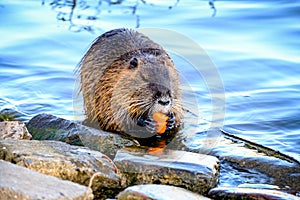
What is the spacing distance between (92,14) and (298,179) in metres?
4.73

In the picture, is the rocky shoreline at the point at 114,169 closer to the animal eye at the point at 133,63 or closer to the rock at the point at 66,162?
the rock at the point at 66,162

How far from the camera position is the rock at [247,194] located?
402 cm

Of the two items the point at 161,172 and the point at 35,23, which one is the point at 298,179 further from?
the point at 35,23

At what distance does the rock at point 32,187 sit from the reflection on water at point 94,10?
4940mm

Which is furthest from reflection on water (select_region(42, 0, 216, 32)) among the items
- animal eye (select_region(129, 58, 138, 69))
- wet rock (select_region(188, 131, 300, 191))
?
wet rock (select_region(188, 131, 300, 191))

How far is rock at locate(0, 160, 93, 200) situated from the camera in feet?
10.8

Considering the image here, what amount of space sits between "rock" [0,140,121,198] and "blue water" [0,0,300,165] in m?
1.62

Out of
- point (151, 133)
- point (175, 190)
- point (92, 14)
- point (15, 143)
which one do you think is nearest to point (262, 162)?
point (151, 133)

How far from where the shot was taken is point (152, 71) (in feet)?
17.2

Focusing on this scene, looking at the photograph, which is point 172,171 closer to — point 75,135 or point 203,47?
point 75,135

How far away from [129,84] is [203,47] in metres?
2.46

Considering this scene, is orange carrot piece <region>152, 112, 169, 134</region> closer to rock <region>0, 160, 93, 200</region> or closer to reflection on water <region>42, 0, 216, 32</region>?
rock <region>0, 160, 93, 200</region>

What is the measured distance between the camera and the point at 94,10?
9.00m

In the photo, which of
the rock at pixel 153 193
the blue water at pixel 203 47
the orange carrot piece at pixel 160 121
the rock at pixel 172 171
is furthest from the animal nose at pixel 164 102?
the rock at pixel 153 193
